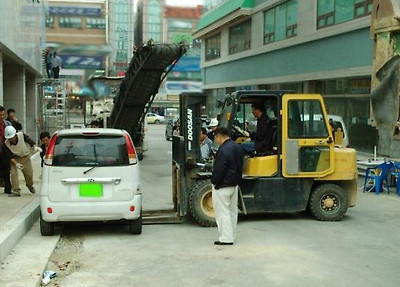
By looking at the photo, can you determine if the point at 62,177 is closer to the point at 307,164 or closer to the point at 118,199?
the point at 118,199

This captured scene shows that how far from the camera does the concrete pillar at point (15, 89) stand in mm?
18688

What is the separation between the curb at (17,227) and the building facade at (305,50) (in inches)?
198

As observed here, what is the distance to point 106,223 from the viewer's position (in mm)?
8648

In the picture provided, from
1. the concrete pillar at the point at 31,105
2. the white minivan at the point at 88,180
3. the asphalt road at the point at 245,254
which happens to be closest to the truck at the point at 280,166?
the asphalt road at the point at 245,254

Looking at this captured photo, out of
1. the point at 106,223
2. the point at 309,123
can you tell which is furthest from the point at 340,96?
the point at 106,223

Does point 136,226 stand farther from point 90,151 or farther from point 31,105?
point 31,105

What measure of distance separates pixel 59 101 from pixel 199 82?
16.2 m

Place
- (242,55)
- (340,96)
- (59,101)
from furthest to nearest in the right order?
(242,55) → (59,101) → (340,96)

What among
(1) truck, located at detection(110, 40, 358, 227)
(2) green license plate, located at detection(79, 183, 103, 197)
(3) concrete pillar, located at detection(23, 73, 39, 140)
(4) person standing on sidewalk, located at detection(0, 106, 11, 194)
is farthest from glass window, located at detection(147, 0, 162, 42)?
(3) concrete pillar, located at detection(23, 73, 39, 140)

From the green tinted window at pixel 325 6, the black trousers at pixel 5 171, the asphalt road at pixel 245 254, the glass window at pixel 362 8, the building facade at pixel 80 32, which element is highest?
the green tinted window at pixel 325 6

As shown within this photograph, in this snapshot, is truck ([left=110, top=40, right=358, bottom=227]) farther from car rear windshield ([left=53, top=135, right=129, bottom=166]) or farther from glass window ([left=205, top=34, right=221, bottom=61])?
glass window ([left=205, top=34, right=221, bottom=61])

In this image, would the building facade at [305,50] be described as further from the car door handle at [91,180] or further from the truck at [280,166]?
the car door handle at [91,180]

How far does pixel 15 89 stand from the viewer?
758 inches

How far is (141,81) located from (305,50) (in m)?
9.07
